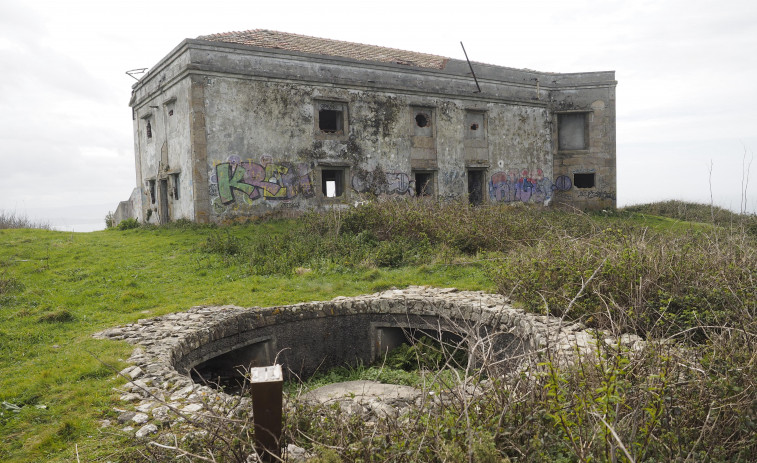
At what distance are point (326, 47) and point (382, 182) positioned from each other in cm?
537

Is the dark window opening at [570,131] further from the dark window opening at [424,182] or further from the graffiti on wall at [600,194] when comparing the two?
the dark window opening at [424,182]

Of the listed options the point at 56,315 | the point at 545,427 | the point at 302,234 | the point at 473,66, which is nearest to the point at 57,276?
the point at 56,315

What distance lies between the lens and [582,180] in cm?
2294

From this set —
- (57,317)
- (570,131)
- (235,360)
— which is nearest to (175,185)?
(57,317)

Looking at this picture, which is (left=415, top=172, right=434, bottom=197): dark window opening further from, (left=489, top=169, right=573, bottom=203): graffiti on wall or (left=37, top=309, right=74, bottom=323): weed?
(left=37, top=309, right=74, bottom=323): weed

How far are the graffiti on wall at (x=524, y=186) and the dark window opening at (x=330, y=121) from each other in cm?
675

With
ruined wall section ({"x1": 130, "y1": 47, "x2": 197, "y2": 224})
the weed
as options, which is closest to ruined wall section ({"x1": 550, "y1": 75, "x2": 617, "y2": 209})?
ruined wall section ({"x1": 130, "y1": 47, "x2": 197, "y2": 224})

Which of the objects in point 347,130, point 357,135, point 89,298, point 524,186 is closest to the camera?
point 89,298

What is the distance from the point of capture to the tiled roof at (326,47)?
1723cm

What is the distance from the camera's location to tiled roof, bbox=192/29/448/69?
17234 millimetres

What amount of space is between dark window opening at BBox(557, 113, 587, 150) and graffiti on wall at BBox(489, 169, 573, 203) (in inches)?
58.2

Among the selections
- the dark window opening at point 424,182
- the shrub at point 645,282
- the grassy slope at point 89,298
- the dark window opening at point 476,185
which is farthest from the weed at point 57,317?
the dark window opening at point 476,185

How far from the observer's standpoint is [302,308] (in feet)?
27.5

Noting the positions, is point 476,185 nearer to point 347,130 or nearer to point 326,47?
point 347,130
